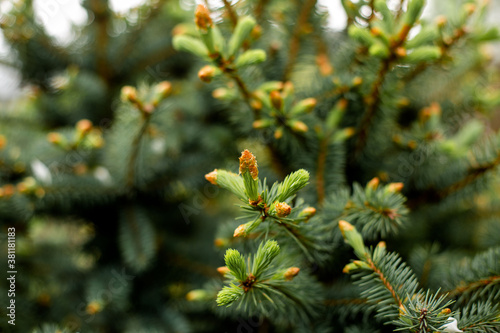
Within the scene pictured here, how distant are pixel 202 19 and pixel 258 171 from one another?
20cm

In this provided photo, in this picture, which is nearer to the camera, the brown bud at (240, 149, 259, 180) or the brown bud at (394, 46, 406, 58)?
the brown bud at (240, 149, 259, 180)

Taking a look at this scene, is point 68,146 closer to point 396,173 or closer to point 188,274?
point 188,274

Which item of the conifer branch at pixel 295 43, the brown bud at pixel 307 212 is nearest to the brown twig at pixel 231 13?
the conifer branch at pixel 295 43

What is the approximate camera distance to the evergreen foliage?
397 mm

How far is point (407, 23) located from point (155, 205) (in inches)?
23.2

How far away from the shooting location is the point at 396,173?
0.58 meters

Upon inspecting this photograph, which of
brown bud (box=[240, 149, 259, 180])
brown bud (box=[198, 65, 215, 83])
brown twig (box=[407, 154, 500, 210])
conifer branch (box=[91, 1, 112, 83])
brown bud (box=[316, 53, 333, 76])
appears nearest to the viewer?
brown bud (box=[240, 149, 259, 180])

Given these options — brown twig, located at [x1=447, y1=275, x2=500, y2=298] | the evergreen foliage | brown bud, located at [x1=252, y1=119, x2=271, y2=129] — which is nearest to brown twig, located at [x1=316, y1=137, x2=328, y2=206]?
the evergreen foliage

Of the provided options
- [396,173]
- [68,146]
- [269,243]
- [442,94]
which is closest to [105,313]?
[68,146]

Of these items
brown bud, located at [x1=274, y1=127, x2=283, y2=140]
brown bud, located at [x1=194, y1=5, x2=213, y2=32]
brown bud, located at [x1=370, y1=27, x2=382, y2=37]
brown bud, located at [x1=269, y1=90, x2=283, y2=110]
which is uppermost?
brown bud, located at [x1=194, y1=5, x2=213, y2=32]

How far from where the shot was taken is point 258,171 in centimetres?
45

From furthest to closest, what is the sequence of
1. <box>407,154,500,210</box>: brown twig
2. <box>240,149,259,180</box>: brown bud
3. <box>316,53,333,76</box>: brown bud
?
1. <box>316,53,333,76</box>: brown bud
2. <box>407,154,500,210</box>: brown twig
3. <box>240,149,259,180</box>: brown bud

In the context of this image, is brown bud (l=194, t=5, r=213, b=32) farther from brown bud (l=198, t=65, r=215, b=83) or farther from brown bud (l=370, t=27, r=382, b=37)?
brown bud (l=370, t=27, r=382, b=37)

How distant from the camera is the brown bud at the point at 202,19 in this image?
0.38 m
